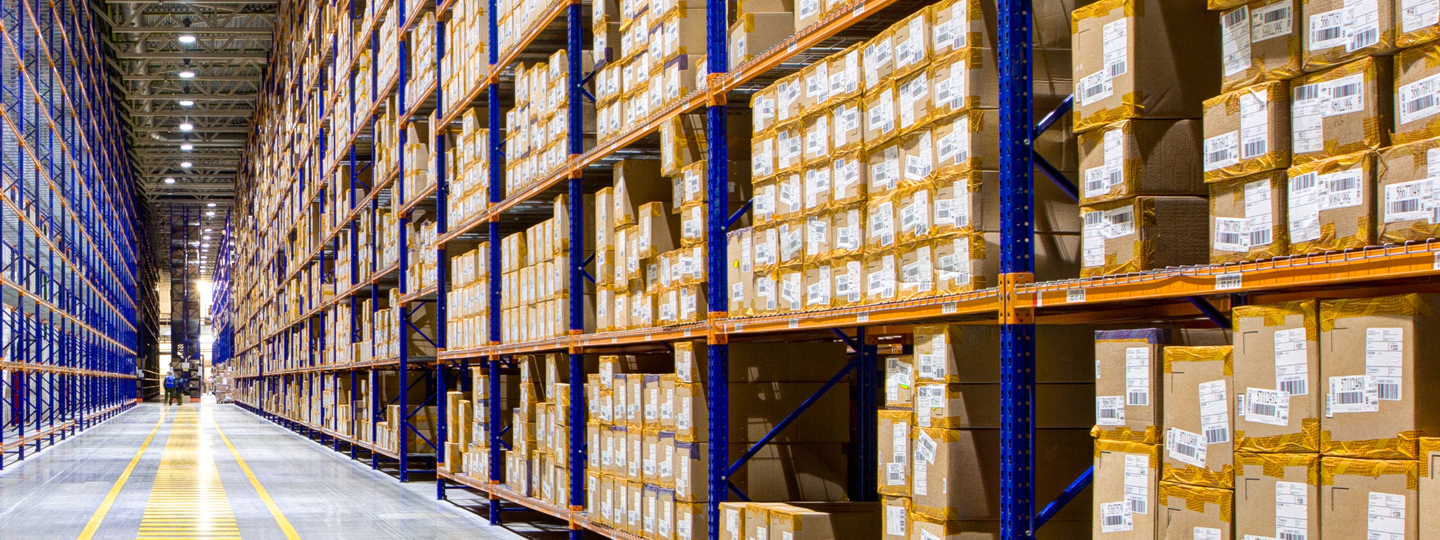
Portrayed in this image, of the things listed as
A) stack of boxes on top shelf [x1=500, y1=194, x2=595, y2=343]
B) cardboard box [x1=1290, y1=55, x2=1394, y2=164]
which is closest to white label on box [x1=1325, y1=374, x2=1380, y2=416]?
cardboard box [x1=1290, y1=55, x2=1394, y2=164]

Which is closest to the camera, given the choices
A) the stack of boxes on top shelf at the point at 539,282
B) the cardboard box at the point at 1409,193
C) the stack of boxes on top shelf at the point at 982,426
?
the cardboard box at the point at 1409,193

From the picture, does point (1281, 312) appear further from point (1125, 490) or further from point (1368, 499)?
point (1125, 490)

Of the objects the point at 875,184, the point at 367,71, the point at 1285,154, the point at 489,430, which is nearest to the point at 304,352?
the point at 367,71

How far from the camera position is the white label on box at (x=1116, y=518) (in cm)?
368

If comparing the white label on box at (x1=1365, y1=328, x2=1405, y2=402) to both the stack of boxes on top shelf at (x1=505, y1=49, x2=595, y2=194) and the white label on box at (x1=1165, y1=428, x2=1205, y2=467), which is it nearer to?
the white label on box at (x1=1165, y1=428, x2=1205, y2=467)

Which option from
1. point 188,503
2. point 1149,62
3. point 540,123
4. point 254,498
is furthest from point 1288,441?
point 254,498

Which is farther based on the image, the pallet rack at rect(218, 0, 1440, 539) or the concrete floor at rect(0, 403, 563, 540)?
the concrete floor at rect(0, 403, 563, 540)

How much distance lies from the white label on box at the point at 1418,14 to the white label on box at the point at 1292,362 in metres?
0.74

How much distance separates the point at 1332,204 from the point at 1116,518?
3.68 feet

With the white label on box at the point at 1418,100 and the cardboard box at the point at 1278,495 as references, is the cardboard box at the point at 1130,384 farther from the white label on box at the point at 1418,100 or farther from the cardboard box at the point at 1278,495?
the white label on box at the point at 1418,100

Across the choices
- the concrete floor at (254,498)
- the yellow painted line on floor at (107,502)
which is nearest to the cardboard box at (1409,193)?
the concrete floor at (254,498)

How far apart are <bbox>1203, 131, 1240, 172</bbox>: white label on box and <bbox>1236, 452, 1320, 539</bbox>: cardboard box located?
2.43 feet

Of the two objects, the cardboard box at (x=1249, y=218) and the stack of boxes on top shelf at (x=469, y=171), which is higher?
the stack of boxes on top shelf at (x=469, y=171)

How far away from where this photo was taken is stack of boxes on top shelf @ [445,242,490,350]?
36.4 feet
